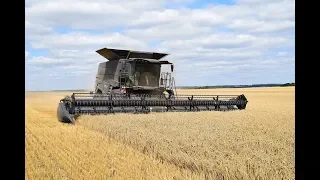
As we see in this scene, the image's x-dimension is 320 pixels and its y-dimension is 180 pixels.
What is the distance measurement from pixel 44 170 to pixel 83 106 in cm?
772

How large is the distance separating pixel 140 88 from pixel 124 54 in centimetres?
166

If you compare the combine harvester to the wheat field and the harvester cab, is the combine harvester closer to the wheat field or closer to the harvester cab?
the harvester cab

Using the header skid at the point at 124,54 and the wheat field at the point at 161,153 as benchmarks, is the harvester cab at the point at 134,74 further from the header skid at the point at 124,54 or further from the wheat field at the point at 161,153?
the wheat field at the point at 161,153

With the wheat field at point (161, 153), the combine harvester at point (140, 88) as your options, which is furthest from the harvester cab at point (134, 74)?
the wheat field at point (161, 153)

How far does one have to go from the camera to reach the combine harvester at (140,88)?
14.1 metres

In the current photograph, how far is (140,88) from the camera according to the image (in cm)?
1593

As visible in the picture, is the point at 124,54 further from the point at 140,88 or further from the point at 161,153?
the point at 161,153

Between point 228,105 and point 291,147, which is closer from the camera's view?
point 291,147

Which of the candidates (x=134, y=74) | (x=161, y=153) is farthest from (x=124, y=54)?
(x=161, y=153)

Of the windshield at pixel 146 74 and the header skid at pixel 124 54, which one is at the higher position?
Result: the header skid at pixel 124 54
